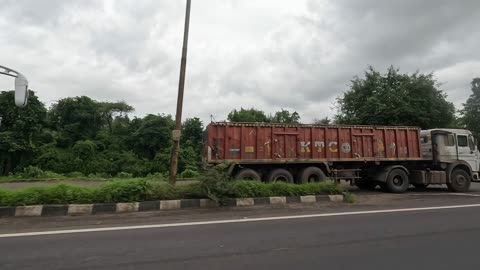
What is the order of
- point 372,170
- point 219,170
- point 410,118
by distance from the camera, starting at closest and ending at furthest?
point 219,170
point 372,170
point 410,118

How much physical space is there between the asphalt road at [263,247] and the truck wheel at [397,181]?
610cm

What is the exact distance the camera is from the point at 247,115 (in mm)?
45781

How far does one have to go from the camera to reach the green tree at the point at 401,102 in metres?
20.9

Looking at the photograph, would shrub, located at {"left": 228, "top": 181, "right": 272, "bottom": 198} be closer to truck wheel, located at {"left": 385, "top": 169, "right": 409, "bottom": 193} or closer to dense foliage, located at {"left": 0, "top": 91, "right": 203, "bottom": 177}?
truck wheel, located at {"left": 385, "top": 169, "right": 409, "bottom": 193}

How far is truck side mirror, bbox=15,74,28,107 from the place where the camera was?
7.28 m

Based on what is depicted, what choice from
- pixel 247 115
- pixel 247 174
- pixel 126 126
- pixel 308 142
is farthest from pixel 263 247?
pixel 247 115

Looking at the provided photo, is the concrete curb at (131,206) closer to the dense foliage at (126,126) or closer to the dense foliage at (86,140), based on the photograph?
the dense foliage at (126,126)

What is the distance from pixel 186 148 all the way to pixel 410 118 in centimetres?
2029

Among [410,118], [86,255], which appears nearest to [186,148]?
[410,118]

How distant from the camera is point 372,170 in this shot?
13477 mm

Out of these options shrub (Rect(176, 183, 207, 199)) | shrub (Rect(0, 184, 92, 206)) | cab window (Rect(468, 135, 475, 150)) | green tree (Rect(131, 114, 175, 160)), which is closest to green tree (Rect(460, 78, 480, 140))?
cab window (Rect(468, 135, 475, 150))

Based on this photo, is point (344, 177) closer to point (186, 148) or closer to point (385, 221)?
point (385, 221)

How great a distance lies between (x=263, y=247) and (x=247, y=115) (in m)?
41.2

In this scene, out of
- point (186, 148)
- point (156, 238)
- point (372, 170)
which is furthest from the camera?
point (186, 148)
